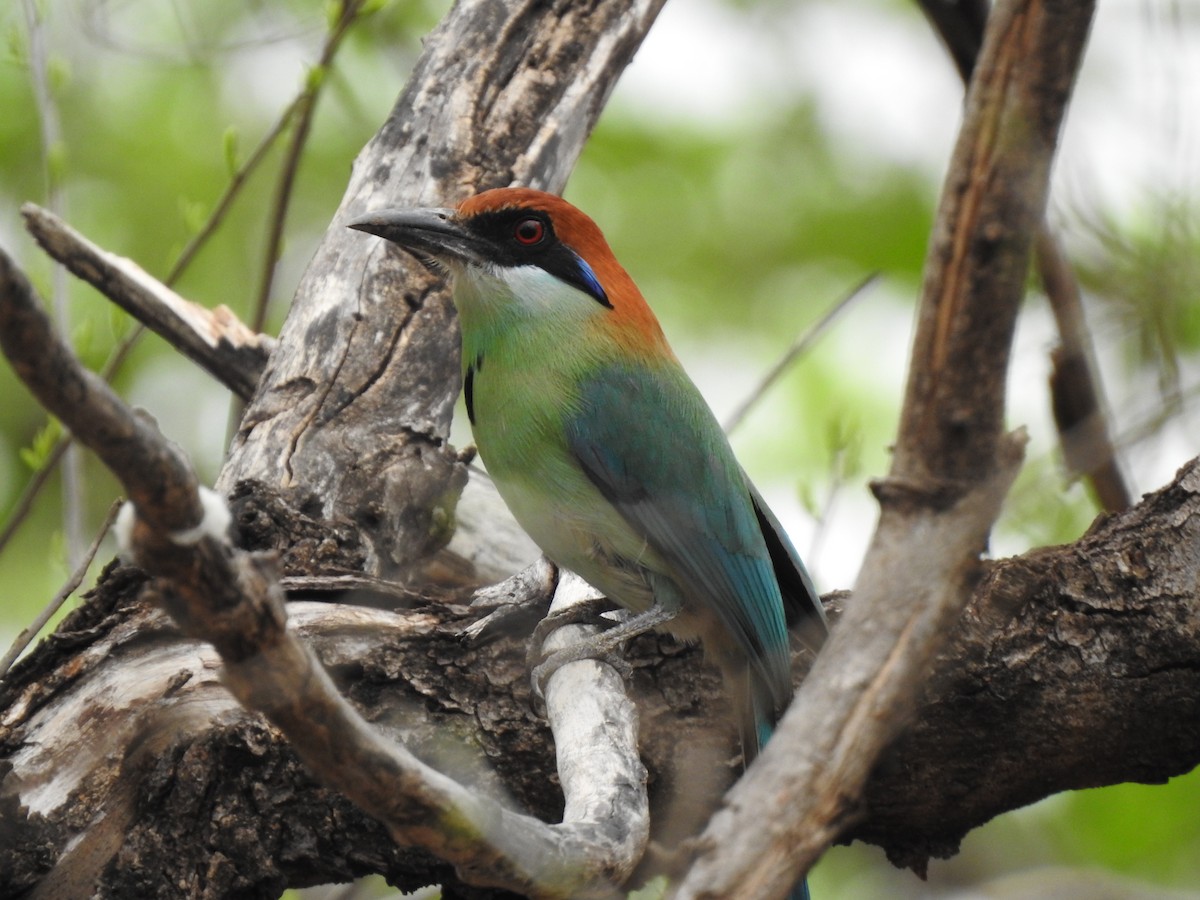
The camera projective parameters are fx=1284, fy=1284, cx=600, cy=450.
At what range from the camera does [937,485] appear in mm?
1638

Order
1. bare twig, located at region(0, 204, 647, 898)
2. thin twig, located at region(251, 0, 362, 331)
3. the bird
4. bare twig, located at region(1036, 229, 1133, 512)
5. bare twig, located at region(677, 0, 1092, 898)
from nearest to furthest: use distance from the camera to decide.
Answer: bare twig, located at region(0, 204, 647, 898)
bare twig, located at region(677, 0, 1092, 898)
the bird
thin twig, located at region(251, 0, 362, 331)
bare twig, located at region(1036, 229, 1133, 512)

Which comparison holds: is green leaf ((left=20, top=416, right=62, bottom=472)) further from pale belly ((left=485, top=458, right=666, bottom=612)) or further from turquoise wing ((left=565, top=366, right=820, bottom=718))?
turquoise wing ((left=565, top=366, right=820, bottom=718))

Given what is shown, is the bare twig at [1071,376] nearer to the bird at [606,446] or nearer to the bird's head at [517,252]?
the bird at [606,446]

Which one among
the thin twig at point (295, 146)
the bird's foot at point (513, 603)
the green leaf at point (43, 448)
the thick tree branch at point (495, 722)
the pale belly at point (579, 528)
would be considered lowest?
the thick tree branch at point (495, 722)

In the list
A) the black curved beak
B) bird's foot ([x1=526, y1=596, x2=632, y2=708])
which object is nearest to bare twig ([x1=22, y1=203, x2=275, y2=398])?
the black curved beak

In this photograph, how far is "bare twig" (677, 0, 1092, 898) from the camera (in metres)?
1.45

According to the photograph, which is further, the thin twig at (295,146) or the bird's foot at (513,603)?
the thin twig at (295,146)

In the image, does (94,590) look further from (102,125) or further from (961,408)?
(102,125)

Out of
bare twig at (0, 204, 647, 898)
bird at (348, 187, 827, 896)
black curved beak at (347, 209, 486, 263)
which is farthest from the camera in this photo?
black curved beak at (347, 209, 486, 263)

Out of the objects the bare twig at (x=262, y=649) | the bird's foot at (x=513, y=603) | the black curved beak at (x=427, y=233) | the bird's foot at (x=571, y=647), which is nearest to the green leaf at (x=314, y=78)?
the black curved beak at (x=427, y=233)

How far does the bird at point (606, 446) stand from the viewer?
330 centimetres

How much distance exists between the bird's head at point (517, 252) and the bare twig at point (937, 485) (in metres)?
2.10

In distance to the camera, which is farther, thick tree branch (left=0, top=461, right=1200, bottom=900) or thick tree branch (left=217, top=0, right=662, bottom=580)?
thick tree branch (left=217, top=0, right=662, bottom=580)

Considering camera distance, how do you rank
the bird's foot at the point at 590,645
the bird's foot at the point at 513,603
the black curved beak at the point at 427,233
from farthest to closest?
the black curved beak at the point at 427,233 → the bird's foot at the point at 513,603 → the bird's foot at the point at 590,645
